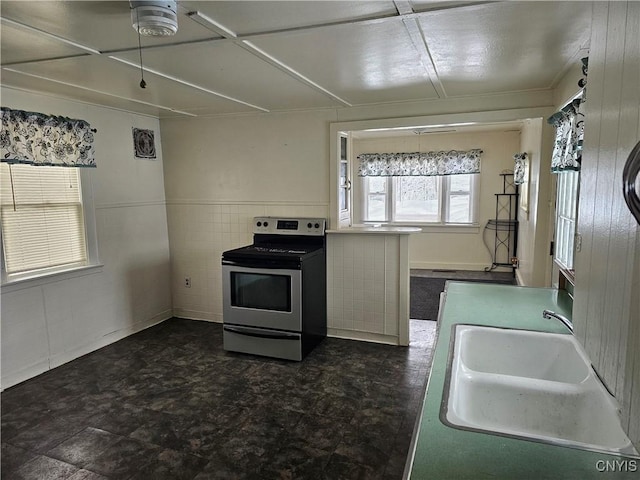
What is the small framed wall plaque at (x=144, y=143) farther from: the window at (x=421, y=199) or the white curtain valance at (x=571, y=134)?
the window at (x=421, y=199)

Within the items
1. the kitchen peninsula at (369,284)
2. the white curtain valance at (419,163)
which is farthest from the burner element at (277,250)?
the white curtain valance at (419,163)

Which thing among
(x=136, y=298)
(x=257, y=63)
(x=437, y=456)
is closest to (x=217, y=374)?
(x=136, y=298)

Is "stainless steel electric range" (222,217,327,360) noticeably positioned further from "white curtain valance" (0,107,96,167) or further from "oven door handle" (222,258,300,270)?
"white curtain valance" (0,107,96,167)

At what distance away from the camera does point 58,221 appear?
3.26 meters

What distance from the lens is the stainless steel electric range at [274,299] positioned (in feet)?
10.9

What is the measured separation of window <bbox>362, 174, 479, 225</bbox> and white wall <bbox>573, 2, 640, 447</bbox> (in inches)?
228

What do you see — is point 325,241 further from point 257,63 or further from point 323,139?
point 257,63

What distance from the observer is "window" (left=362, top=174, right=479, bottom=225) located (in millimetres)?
6691

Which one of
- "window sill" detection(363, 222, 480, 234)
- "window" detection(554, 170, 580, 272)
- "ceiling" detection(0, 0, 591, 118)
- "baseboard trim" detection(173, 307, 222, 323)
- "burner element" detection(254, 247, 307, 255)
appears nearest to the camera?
"ceiling" detection(0, 0, 591, 118)

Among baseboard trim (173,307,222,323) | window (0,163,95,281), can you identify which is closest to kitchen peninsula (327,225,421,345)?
baseboard trim (173,307,222,323)

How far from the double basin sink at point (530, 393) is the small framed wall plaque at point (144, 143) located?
11.2 feet

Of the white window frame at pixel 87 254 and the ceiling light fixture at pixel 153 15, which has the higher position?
the ceiling light fixture at pixel 153 15

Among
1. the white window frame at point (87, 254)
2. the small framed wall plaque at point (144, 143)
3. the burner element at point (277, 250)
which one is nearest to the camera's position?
the white window frame at point (87, 254)

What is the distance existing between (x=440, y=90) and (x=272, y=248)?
1872 mm
